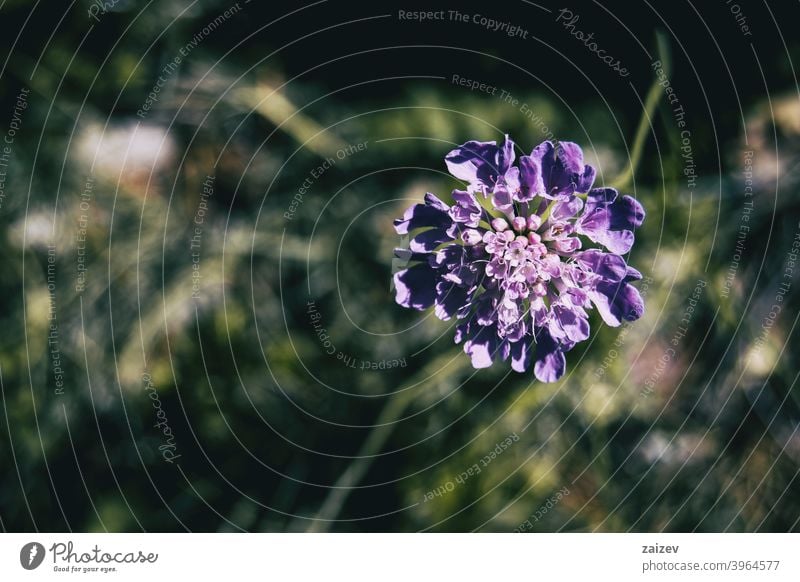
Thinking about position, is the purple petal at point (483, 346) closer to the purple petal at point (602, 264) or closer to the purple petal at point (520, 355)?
the purple petal at point (520, 355)

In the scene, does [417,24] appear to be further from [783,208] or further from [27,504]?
[27,504]

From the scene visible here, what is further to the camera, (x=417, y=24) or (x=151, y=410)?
(x=151, y=410)

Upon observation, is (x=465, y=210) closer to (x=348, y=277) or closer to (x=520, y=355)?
(x=520, y=355)

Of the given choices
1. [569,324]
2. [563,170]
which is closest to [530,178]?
[563,170]

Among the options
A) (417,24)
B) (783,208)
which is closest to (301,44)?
(417,24)

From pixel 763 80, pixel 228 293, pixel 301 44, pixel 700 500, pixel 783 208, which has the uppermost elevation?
pixel 301 44
